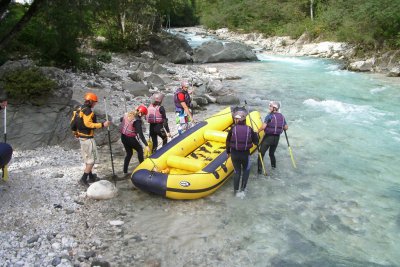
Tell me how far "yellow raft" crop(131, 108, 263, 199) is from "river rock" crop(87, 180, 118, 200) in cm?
44

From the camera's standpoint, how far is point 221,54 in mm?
25297

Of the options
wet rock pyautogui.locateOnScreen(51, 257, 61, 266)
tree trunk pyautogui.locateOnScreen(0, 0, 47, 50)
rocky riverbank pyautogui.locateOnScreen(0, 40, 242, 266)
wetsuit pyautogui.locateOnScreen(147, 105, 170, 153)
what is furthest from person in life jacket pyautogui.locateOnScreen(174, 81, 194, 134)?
wet rock pyautogui.locateOnScreen(51, 257, 61, 266)

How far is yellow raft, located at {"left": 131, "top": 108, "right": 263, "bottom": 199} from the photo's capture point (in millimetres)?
6578

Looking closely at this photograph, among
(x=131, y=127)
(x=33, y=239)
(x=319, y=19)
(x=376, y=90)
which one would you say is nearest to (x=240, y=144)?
(x=131, y=127)

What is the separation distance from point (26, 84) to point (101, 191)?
12.5 ft

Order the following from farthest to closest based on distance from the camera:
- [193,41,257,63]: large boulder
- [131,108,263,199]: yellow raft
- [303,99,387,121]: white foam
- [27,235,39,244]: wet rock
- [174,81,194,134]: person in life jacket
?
1. [193,41,257,63]: large boulder
2. [303,99,387,121]: white foam
3. [174,81,194,134]: person in life jacket
4. [131,108,263,199]: yellow raft
5. [27,235,39,244]: wet rock

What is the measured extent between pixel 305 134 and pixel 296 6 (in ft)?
99.4

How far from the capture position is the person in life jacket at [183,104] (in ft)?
28.1

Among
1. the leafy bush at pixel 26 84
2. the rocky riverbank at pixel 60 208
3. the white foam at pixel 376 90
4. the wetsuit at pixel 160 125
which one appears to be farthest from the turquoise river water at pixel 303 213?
the white foam at pixel 376 90

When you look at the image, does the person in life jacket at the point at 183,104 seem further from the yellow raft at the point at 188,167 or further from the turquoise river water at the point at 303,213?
the turquoise river water at the point at 303,213

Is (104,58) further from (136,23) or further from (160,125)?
(160,125)

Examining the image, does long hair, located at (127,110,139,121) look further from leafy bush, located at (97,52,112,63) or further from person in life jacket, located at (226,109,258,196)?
leafy bush, located at (97,52,112,63)

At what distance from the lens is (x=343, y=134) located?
10773mm

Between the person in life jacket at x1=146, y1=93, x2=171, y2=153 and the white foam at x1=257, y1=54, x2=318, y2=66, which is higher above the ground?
the white foam at x1=257, y1=54, x2=318, y2=66
